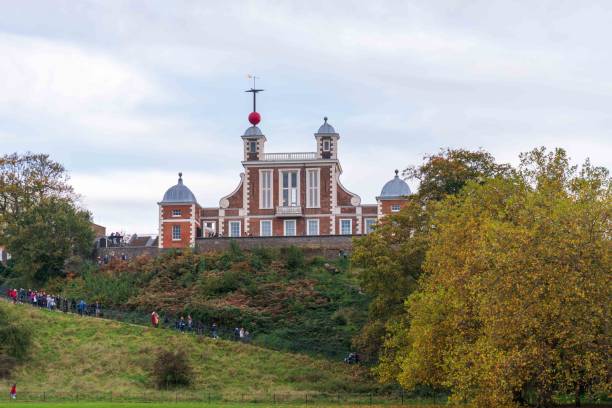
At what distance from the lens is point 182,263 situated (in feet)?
246

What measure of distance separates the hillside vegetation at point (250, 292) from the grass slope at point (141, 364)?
10.1 feet

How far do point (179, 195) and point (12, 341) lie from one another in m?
→ 29.6

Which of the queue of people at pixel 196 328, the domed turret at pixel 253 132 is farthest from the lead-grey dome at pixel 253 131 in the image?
the queue of people at pixel 196 328

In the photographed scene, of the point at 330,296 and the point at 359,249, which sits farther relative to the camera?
the point at 330,296

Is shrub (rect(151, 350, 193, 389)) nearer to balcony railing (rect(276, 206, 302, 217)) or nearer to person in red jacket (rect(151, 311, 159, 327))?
person in red jacket (rect(151, 311, 159, 327))

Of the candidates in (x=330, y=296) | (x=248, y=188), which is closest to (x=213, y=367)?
(x=330, y=296)

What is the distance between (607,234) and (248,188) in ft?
167

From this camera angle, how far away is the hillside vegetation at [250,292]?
6300 cm

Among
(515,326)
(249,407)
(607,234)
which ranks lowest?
(249,407)

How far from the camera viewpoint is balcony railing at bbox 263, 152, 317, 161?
84.6m

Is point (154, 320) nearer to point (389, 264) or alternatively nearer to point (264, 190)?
point (389, 264)

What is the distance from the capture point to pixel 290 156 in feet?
279

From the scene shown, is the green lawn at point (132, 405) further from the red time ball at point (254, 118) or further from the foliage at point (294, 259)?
the red time ball at point (254, 118)

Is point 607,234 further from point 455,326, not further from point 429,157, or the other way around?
point 429,157
